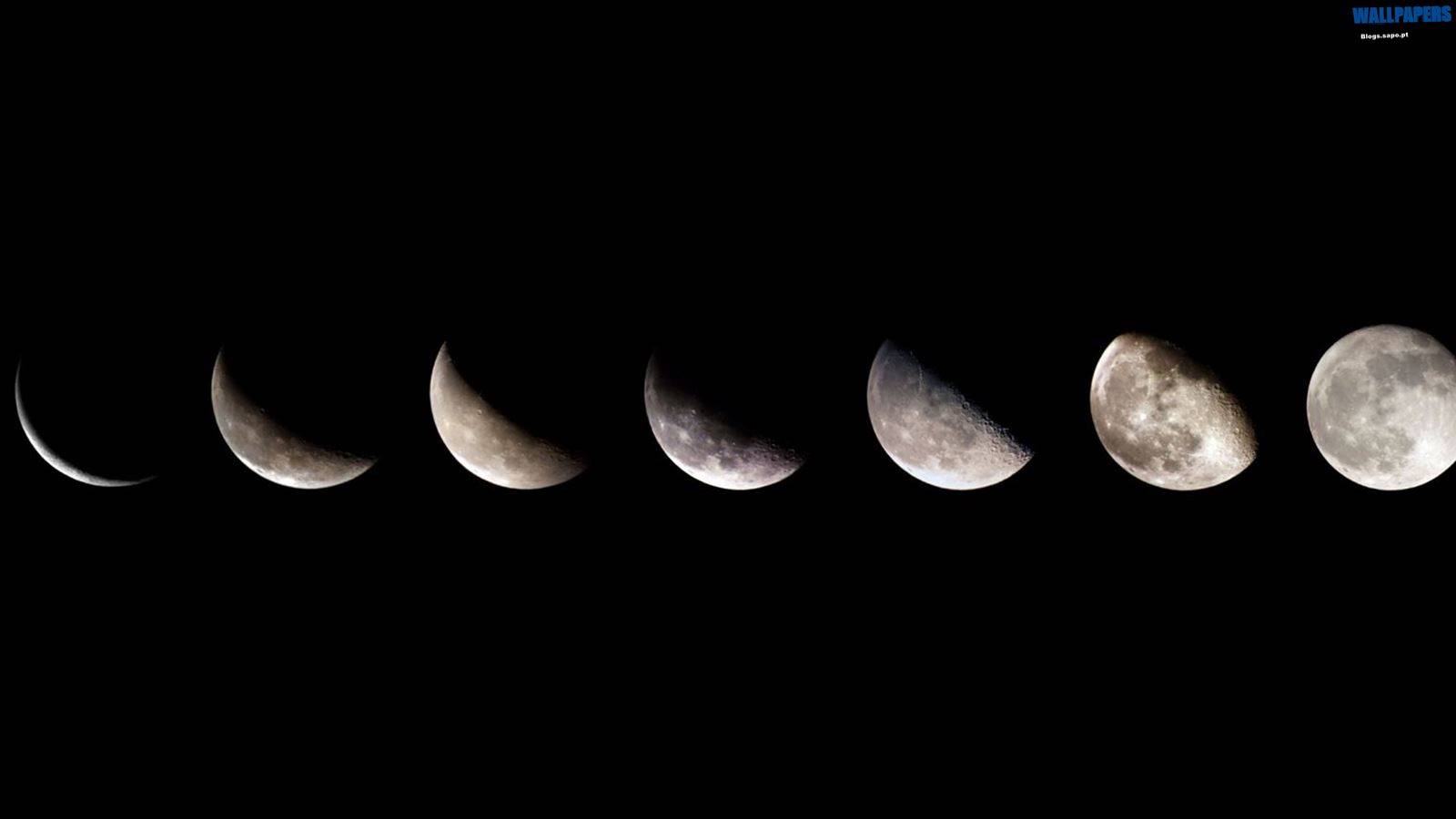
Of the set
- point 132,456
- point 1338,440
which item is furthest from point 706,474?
point 132,456

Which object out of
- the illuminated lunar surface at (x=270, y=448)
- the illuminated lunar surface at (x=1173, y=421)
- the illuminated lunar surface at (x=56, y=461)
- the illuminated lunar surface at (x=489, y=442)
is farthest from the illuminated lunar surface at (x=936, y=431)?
the illuminated lunar surface at (x=56, y=461)

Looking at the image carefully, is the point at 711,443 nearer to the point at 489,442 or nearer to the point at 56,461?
the point at 489,442

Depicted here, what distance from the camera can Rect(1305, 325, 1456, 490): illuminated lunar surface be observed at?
240 inches

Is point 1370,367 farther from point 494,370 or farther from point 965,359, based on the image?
point 494,370

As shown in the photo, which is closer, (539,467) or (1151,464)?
(1151,464)

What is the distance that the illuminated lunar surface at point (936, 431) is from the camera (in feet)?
21.2

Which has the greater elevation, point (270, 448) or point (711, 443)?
point (270, 448)

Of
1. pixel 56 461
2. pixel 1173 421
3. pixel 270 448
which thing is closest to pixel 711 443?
pixel 1173 421

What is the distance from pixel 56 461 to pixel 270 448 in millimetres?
1889

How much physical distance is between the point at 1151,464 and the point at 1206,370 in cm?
65

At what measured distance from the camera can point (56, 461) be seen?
311 inches

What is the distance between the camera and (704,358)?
22.2ft

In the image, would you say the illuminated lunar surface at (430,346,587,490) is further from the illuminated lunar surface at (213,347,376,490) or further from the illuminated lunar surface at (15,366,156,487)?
the illuminated lunar surface at (15,366,156,487)

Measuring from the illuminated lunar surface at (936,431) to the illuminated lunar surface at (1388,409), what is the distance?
1.81 metres
